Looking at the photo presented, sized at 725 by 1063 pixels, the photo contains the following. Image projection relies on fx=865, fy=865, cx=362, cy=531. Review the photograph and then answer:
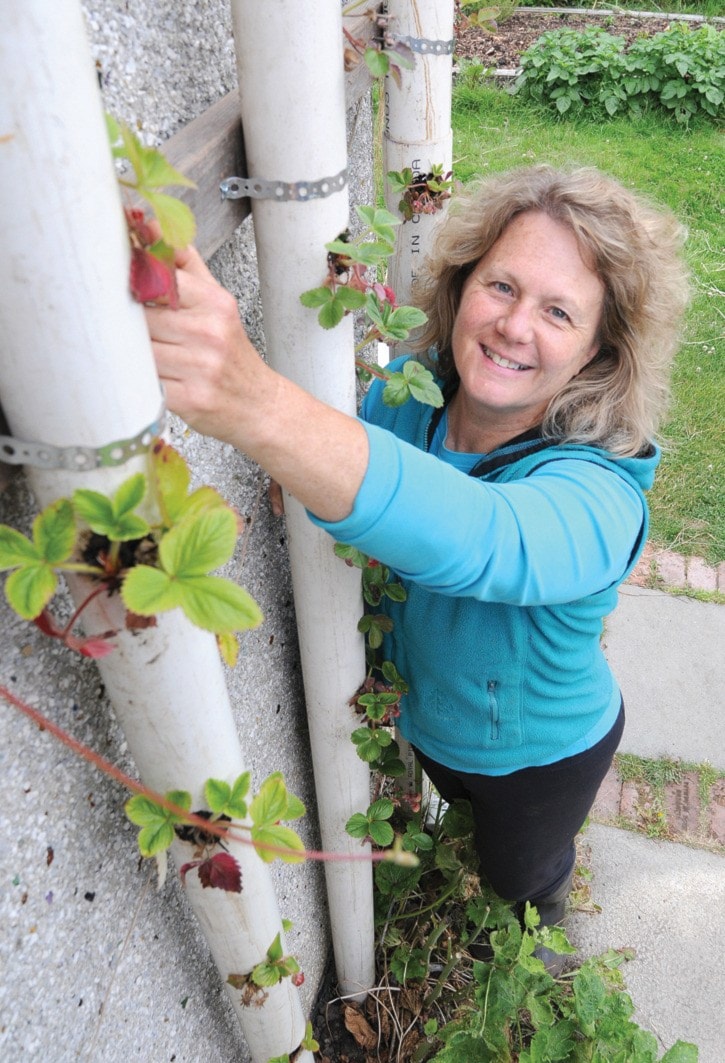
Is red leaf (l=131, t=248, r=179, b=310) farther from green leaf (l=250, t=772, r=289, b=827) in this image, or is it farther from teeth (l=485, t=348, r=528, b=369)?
teeth (l=485, t=348, r=528, b=369)

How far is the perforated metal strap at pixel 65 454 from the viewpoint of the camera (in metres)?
0.58

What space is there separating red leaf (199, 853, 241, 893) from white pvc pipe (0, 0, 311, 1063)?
19 centimetres

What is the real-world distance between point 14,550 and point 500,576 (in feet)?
2.00

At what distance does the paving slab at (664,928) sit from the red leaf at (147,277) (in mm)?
2067

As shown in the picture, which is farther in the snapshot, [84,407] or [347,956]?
[347,956]

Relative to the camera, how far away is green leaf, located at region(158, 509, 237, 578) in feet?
1.89

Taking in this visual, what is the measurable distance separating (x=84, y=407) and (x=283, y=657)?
914 millimetres

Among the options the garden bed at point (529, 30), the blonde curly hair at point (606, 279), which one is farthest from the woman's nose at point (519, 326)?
the garden bed at point (529, 30)

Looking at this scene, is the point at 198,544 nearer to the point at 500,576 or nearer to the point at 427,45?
the point at 500,576

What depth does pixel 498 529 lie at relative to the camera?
1.03 meters

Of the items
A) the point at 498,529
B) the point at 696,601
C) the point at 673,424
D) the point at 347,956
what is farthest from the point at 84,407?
the point at 673,424

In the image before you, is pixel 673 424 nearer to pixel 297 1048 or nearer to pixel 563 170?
pixel 563 170

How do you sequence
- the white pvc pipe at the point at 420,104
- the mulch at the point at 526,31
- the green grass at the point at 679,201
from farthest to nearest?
the mulch at the point at 526,31
the green grass at the point at 679,201
the white pvc pipe at the point at 420,104

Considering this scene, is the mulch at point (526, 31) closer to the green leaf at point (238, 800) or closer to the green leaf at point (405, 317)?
the green leaf at point (405, 317)
